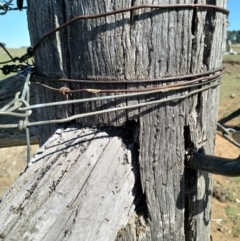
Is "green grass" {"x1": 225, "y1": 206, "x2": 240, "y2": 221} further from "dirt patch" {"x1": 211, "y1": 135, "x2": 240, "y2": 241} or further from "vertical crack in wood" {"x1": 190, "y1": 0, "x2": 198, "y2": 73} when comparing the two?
"vertical crack in wood" {"x1": 190, "y1": 0, "x2": 198, "y2": 73}

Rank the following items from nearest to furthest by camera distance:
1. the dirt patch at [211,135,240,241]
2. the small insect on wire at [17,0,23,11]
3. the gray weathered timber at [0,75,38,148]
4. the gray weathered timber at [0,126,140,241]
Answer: the gray weathered timber at [0,126,140,241]
the small insect on wire at [17,0,23,11]
the gray weathered timber at [0,75,38,148]
the dirt patch at [211,135,240,241]

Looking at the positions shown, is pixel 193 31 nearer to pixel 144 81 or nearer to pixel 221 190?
pixel 144 81

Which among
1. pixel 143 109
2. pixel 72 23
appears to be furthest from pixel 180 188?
pixel 72 23

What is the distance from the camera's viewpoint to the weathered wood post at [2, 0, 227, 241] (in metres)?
1.13

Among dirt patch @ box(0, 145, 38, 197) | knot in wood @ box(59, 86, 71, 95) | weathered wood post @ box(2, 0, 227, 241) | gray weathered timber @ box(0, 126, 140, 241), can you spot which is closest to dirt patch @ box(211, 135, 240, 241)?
dirt patch @ box(0, 145, 38, 197)

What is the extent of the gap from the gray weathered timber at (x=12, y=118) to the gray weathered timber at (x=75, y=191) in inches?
26.9

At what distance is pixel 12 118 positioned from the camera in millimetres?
1982

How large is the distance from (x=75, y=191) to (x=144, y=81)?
404 mm

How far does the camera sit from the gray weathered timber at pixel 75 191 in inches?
37.9

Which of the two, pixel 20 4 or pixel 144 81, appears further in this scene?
pixel 20 4

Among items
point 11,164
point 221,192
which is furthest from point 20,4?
point 11,164

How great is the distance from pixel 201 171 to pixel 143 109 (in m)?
0.35

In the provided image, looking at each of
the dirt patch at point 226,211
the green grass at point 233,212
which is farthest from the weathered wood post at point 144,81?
the green grass at point 233,212

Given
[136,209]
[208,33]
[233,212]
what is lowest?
[233,212]
